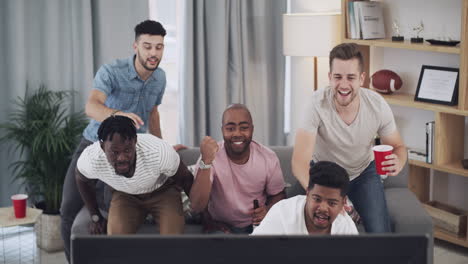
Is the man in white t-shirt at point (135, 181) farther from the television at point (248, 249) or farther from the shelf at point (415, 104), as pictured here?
the television at point (248, 249)

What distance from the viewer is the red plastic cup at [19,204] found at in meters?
3.55

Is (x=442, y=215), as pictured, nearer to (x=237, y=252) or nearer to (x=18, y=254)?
(x=18, y=254)

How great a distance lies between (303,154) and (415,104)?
1.53 m

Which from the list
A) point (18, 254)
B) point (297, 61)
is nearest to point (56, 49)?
point (18, 254)

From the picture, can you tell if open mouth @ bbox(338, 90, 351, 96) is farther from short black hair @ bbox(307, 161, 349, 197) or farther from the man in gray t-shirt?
short black hair @ bbox(307, 161, 349, 197)

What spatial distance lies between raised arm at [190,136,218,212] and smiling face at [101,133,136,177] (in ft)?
1.03

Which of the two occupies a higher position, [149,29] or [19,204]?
[149,29]

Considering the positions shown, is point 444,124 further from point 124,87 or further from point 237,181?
point 124,87

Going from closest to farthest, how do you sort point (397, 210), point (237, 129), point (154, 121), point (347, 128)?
point (347, 128) → point (237, 129) → point (397, 210) → point (154, 121)

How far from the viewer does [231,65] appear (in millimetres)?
5105

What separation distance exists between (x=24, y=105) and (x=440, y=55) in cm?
262

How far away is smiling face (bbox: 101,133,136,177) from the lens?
9.50 feet

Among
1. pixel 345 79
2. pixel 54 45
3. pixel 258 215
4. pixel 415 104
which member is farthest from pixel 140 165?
pixel 415 104

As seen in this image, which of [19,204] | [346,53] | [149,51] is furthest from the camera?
[19,204]
